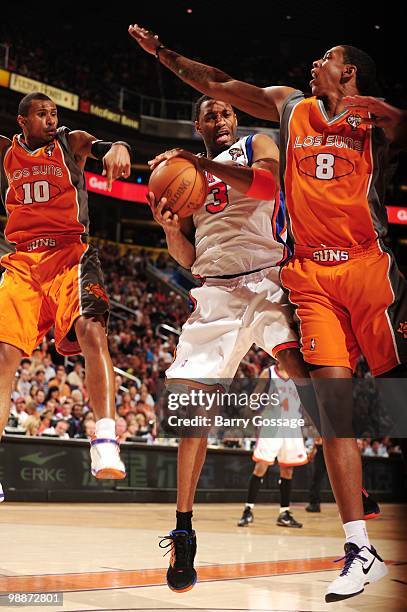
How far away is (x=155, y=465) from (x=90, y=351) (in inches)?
271

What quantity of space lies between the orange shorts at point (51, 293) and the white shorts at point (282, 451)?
15.1ft

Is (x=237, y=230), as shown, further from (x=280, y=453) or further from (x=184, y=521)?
(x=280, y=453)

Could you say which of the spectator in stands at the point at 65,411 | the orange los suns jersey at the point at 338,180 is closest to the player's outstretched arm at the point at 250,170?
the orange los suns jersey at the point at 338,180

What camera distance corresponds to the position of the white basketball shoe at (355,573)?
119 inches

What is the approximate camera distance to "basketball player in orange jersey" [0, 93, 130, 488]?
3.92 meters

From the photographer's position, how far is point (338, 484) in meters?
3.23

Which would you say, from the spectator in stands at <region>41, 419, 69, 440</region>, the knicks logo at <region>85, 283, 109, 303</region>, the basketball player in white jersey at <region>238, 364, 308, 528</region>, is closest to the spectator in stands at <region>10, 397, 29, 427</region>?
the spectator in stands at <region>41, 419, 69, 440</region>

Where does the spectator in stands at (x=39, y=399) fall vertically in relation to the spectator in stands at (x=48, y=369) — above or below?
below

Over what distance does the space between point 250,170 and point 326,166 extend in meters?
0.41

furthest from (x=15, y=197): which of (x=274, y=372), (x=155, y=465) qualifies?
(x=155, y=465)

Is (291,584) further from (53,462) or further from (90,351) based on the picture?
(53,462)

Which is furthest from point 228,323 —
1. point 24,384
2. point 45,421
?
point 24,384

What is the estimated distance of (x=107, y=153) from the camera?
12.8 feet

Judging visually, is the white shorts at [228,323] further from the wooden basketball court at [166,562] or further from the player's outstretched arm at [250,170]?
the wooden basketball court at [166,562]
